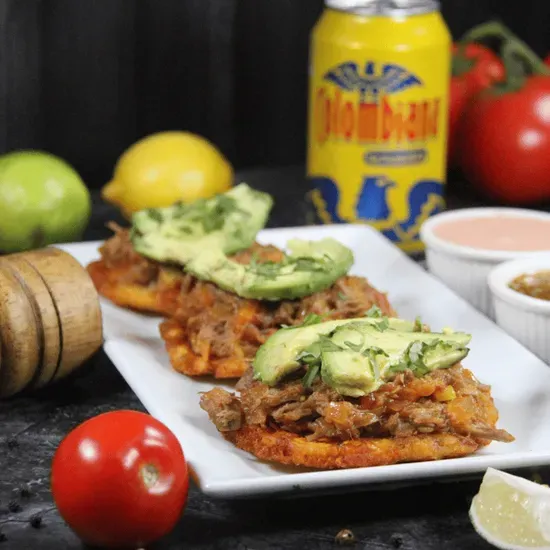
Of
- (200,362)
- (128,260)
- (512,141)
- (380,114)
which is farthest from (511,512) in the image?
(512,141)

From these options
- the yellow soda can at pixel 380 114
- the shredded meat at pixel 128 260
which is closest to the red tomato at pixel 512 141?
the yellow soda can at pixel 380 114

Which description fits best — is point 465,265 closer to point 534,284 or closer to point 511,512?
point 534,284

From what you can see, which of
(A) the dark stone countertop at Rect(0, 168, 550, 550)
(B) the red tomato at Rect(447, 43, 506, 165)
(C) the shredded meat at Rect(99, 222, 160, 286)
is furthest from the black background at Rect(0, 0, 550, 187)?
(A) the dark stone countertop at Rect(0, 168, 550, 550)

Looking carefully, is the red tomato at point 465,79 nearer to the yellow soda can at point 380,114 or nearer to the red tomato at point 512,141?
the red tomato at point 512,141

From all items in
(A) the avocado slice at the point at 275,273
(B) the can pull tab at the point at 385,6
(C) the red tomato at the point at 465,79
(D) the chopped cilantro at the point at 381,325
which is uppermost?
(B) the can pull tab at the point at 385,6

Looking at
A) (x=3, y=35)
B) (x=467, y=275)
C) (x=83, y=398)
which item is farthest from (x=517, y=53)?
(x=83, y=398)

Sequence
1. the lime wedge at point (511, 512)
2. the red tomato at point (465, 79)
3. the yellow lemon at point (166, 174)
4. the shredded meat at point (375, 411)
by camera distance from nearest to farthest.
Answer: the lime wedge at point (511, 512) < the shredded meat at point (375, 411) < the yellow lemon at point (166, 174) < the red tomato at point (465, 79)

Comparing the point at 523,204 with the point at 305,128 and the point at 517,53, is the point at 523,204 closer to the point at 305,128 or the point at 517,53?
the point at 517,53
